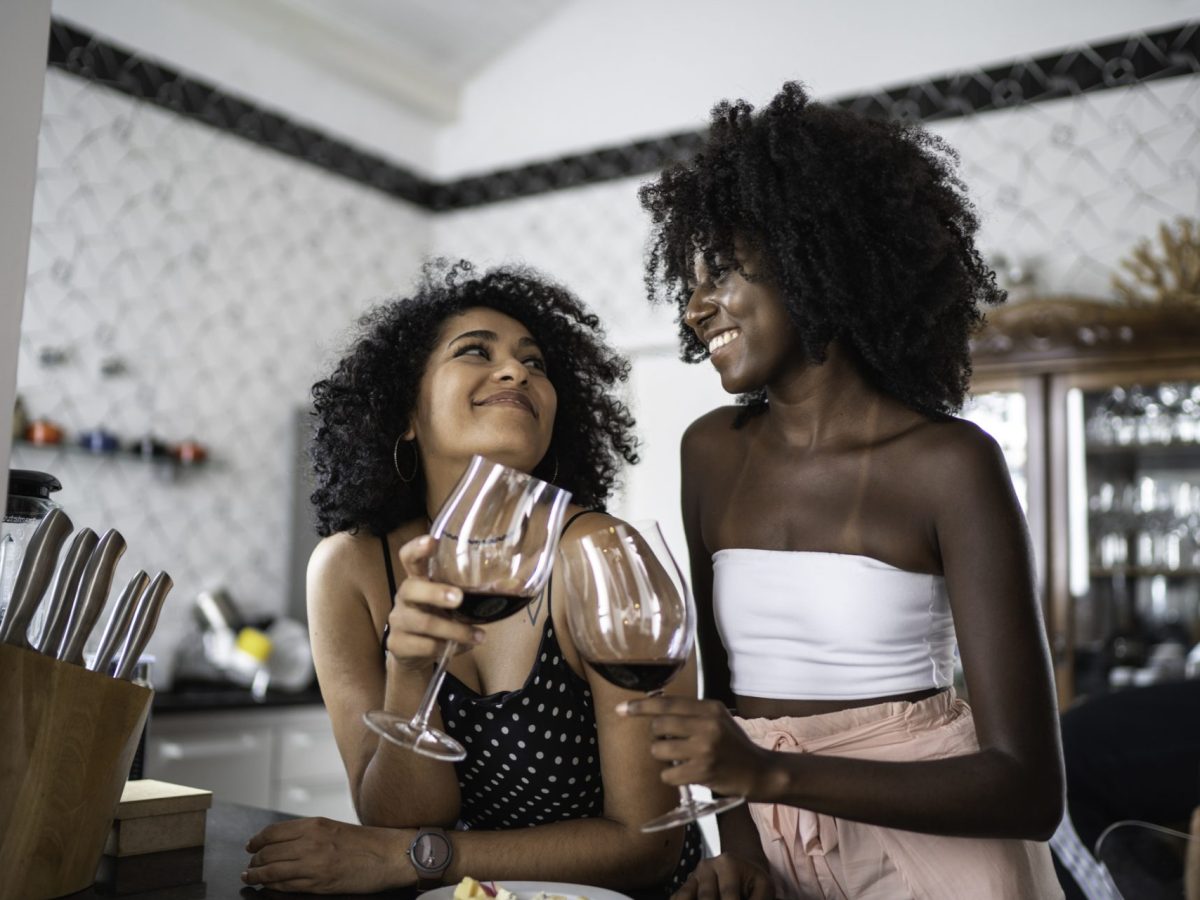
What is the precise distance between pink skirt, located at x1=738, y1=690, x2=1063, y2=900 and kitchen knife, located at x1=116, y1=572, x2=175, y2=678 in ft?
2.04

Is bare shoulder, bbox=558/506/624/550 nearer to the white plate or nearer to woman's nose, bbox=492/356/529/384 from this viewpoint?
woman's nose, bbox=492/356/529/384

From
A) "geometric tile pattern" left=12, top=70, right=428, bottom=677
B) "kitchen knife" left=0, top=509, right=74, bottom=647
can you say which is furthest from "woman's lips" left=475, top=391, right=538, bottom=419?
"geometric tile pattern" left=12, top=70, right=428, bottom=677

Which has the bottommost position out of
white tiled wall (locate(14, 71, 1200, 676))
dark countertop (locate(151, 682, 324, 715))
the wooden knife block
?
dark countertop (locate(151, 682, 324, 715))

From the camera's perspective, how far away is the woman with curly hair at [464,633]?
3.80 ft

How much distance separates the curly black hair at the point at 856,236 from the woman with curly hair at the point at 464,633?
1.21ft

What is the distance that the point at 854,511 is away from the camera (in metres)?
1.29

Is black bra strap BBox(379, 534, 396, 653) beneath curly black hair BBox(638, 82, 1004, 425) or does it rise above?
beneath

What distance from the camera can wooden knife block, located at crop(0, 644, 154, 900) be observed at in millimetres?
964

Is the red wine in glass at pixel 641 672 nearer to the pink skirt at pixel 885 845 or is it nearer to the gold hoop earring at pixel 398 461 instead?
the pink skirt at pixel 885 845

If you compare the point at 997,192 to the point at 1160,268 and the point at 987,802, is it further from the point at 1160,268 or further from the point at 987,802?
the point at 987,802

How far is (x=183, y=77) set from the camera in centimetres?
399

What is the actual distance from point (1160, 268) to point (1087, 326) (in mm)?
384

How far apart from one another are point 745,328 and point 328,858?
0.71m

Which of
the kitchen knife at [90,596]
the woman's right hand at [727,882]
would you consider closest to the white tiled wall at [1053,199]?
the woman's right hand at [727,882]
